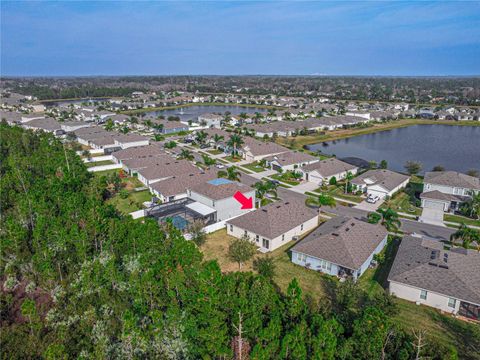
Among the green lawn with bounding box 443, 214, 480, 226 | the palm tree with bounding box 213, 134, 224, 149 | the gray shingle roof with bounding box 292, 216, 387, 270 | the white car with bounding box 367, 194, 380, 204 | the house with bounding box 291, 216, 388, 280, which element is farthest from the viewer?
the palm tree with bounding box 213, 134, 224, 149

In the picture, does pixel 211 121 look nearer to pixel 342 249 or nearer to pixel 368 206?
pixel 368 206

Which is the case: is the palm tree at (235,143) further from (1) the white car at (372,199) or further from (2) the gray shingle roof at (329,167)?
(1) the white car at (372,199)

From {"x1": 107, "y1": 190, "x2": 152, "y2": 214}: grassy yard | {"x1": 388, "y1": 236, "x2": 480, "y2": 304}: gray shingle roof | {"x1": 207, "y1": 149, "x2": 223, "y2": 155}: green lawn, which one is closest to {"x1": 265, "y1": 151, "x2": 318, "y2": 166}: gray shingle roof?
{"x1": 207, "y1": 149, "x2": 223, "y2": 155}: green lawn

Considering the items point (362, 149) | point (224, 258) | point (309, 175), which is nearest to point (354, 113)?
point (362, 149)

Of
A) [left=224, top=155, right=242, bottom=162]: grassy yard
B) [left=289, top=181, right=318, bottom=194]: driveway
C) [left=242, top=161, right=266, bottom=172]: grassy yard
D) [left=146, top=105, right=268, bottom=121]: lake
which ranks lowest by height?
[left=289, top=181, right=318, bottom=194]: driveway

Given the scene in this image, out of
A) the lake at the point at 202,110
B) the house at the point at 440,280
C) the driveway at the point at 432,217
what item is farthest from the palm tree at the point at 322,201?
the lake at the point at 202,110

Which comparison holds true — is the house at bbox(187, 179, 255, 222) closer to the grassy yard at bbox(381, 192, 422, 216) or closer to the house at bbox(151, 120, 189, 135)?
the grassy yard at bbox(381, 192, 422, 216)
